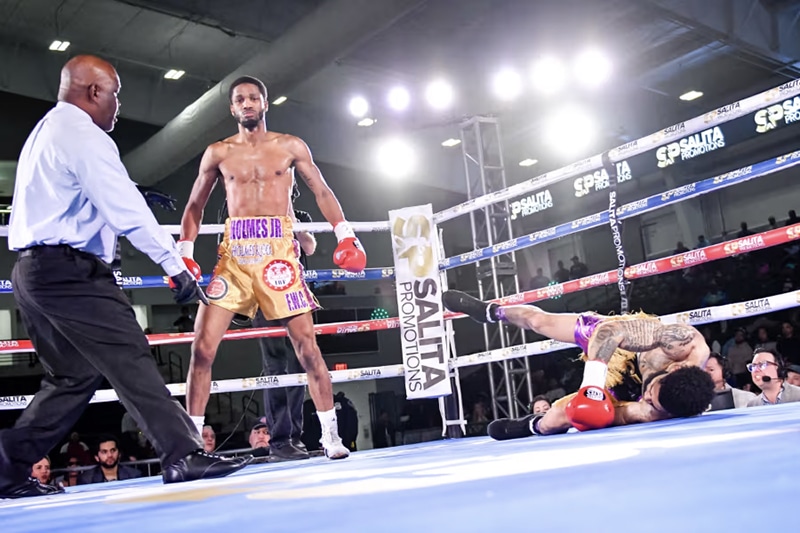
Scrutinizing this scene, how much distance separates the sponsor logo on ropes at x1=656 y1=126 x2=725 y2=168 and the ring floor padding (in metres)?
10.1

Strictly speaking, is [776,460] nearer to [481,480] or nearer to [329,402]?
[481,480]

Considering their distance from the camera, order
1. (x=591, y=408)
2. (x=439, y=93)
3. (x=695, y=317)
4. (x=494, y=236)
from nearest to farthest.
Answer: (x=591, y=408) → (x=695, y=317) → (x=494, y=236) → (x=439, y=93)

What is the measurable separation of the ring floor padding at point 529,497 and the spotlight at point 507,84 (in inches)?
261

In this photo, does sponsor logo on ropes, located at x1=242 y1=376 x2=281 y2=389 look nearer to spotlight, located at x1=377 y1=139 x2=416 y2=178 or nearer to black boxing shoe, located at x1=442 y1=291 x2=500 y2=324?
black boxing shoe, located at x1=442 y1=291 x2=500 y2=324

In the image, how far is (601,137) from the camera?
1166 centimetres

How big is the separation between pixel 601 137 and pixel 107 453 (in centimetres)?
902

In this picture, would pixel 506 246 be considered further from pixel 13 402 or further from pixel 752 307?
pixel 13 402

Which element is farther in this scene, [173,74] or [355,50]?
[173,74]

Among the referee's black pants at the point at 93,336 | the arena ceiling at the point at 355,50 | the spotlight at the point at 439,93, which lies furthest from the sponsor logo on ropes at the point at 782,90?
the spotlight at the point at 439,93

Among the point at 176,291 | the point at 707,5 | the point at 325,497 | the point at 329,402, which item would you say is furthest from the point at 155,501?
the point at 707,5

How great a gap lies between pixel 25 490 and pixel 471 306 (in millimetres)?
1969

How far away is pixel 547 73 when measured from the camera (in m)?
8.43

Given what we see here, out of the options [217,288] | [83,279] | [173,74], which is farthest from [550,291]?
[173,74]

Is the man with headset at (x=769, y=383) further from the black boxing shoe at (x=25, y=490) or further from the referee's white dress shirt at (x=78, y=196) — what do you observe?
the black boxing shoe at (x=25, y=490)
